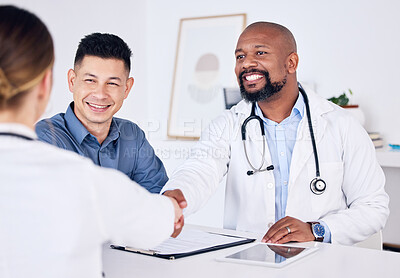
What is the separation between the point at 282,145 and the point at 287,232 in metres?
0.62

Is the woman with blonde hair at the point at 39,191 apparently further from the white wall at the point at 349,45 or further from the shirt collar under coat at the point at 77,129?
the white wall at the point at 349,45

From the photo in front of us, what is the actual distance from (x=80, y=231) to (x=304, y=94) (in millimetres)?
1594

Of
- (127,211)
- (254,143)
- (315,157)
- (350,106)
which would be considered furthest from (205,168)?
(350,106)

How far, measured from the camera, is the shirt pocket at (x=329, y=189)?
6.72 feet

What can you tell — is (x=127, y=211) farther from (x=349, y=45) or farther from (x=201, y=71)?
(x=201, y=71)

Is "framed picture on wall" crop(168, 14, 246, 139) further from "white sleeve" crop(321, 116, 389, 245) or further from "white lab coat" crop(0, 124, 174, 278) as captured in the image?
"white lab coat" crop(0, 124, 174, 278)

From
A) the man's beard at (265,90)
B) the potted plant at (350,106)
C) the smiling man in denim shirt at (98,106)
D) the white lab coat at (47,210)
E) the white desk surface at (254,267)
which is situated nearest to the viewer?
the white lab coat at (47,210)

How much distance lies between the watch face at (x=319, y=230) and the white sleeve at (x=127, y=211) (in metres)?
0.86

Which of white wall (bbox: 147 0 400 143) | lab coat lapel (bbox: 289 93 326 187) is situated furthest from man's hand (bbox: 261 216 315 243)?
→ white wall (bbox: 147 0 400 143)

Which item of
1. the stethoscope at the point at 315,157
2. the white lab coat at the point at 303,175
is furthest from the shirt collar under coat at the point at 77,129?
the stethoscope at the point at 315,157

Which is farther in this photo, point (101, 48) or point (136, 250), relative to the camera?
point (101, 48)

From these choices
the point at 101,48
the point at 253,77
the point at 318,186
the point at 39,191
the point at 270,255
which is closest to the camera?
the point at 39,191

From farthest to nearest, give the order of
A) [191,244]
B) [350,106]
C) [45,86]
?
[350,106] → [191,244] → [45,86]

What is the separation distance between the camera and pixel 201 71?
168 inches
